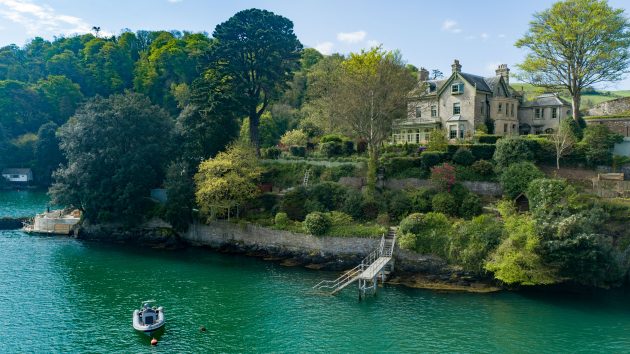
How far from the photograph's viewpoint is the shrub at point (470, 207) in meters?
44.8

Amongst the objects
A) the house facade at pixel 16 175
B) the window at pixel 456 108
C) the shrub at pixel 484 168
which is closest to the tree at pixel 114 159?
the shrub at pixel 484 168

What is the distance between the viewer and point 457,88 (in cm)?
6172

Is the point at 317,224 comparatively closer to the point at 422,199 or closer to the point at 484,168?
the point at 422,199

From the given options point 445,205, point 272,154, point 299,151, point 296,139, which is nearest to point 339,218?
point 445,205

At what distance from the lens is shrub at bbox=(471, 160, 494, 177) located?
49353 mm

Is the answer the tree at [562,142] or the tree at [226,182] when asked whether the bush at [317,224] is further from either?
the tree at [562,142]

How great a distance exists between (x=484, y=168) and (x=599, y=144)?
12.5 metres

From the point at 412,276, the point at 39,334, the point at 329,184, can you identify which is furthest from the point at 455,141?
the point at 39,334

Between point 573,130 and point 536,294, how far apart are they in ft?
82.3

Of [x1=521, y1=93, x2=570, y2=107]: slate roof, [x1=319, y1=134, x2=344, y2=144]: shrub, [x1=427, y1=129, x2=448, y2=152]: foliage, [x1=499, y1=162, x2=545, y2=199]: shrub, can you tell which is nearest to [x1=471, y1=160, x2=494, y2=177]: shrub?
[x1=499, y1=162, x2=545, y2=199]: shrub

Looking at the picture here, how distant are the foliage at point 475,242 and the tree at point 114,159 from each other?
36235 mm

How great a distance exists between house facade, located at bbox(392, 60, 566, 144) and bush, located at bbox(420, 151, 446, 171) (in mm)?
7864

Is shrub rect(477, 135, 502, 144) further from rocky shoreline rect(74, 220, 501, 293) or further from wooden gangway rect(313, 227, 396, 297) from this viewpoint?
rocky shoreline rect(74, 220, 501, 293)

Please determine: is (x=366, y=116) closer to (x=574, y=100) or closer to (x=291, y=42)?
(x=291, y=42)
